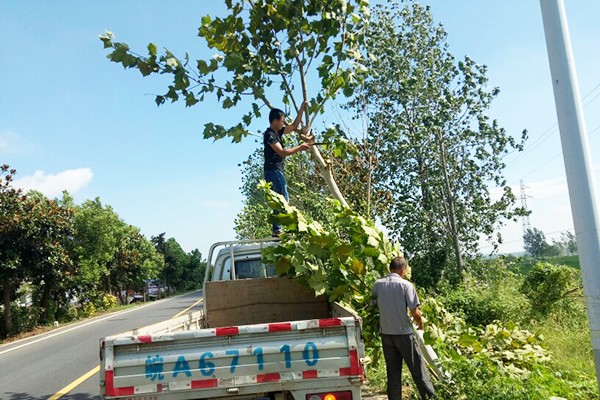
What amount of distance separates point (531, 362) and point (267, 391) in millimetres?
4452

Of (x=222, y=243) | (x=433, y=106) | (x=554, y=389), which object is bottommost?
(x=554, y=389)

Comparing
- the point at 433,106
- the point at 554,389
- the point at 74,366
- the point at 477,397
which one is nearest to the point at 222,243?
the point at 477,397

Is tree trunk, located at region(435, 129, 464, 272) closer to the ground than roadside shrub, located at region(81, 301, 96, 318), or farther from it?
farther from it

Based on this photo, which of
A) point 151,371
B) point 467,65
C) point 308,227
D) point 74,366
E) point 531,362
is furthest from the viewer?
point 467,65

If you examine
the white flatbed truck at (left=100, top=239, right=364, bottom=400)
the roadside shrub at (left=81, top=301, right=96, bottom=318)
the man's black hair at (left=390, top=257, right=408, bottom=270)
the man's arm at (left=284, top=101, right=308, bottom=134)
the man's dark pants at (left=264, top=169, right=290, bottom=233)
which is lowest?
the roadside shrub at (left=81, top=301, right=96, bottom=318)

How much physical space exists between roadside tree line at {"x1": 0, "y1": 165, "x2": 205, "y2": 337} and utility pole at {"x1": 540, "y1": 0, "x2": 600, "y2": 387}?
2041 centimetres

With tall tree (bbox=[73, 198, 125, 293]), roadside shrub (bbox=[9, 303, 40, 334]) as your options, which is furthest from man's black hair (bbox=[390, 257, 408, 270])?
tall tree (bbox=[73, 198, 125, 293])

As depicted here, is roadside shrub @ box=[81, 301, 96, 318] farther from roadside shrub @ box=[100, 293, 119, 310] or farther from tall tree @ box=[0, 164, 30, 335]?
tall tree @ box=[0, 164, 30, 335]

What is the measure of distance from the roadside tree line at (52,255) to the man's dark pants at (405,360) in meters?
18.4

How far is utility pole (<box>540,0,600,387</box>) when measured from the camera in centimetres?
435

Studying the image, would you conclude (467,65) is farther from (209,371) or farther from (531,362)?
(209,371)

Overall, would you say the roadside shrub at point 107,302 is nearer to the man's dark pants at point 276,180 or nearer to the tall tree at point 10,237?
the tall tree at point 10,237

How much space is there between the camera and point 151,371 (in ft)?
12.4

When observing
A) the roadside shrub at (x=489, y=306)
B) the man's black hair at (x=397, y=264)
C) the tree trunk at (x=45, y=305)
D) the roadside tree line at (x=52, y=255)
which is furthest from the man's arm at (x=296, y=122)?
the tree trunk at (x=45, y=305)
